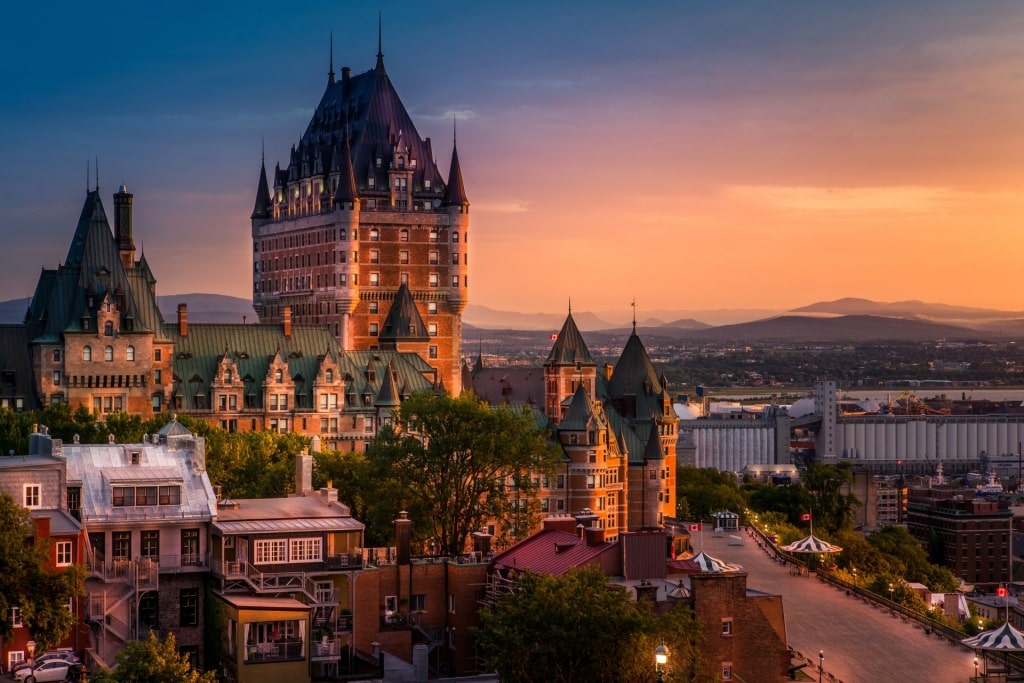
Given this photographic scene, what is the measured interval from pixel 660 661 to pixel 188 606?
2503 cm

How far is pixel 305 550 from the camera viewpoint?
93.3m

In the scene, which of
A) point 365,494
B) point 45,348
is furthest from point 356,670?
point 45,348

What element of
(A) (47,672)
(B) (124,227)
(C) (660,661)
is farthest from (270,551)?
(B) (124,227)

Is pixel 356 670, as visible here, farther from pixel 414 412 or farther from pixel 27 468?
pixel 414 412

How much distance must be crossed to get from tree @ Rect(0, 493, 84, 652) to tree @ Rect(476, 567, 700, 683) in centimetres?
1875

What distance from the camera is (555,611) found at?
87.3 metres

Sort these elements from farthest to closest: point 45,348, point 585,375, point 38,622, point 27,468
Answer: point 585,375 < point 45,348 < point 27,468 < point 38,622

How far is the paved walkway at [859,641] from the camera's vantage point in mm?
114438

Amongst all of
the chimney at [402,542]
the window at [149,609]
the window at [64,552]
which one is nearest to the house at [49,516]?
the window at [64,552]

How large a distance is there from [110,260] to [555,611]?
93.9 metres

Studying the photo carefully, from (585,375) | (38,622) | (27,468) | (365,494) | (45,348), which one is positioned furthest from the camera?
(585,375)

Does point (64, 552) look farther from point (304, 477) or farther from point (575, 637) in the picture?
point (575, 637)

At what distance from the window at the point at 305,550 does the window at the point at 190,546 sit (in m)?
4.42

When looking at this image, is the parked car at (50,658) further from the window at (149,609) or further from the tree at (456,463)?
the tree at (456,463)
